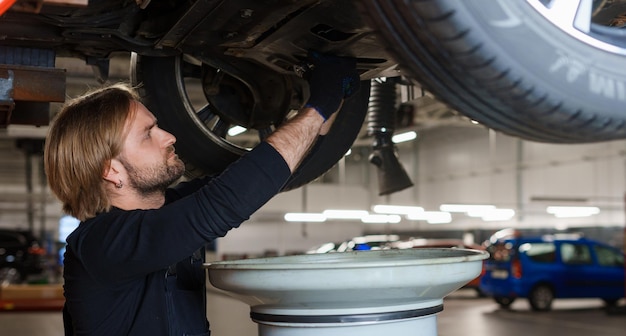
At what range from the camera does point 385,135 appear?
9.04 feet

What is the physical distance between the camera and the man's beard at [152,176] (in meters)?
1.56

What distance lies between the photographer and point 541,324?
8555 mm

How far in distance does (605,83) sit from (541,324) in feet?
26.2

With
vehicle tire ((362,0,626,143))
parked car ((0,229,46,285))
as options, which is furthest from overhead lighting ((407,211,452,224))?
vehicle tire ((362,0,626,143))

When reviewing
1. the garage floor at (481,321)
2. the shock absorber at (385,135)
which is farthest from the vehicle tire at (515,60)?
the garage floor at (481,321)

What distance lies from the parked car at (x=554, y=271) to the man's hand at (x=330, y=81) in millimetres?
8721

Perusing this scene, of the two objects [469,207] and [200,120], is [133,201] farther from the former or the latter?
[469,207]

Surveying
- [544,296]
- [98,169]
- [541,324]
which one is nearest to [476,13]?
[98,169]

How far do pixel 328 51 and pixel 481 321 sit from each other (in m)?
7.85

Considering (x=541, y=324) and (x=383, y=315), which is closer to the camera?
(x=383, y=315)

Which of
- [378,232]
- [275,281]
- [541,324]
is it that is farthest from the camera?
[378,232]

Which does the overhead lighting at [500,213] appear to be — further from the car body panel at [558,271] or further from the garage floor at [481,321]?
the car body panel at [558,271]

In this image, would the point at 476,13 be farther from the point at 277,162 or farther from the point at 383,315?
the point at 383,315

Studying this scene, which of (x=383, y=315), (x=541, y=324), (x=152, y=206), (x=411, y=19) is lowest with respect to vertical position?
(x=541, y=324)
